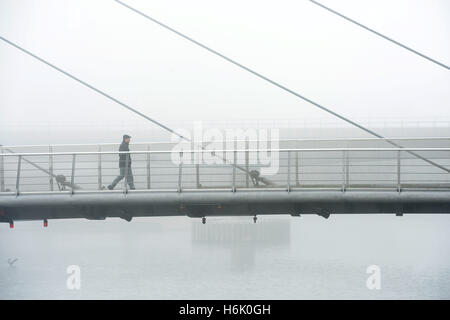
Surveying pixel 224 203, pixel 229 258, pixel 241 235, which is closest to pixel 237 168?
pixel 224 203

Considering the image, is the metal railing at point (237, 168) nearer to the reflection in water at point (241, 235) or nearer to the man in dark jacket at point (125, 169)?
the man in dark jacket at point (125, 169)

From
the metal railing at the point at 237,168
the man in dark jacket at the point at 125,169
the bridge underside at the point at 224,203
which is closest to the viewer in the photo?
the bridge underside at the point at 224,203

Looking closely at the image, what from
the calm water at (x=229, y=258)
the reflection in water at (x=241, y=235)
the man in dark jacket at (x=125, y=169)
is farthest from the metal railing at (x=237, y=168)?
the reflection in water at (x=241, y=235)

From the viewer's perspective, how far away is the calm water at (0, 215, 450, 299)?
5028 cm

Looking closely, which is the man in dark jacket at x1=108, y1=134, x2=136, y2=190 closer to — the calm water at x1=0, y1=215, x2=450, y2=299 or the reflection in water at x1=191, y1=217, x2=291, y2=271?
the calm water at x1=0, y1=215, x2=450, y2=299

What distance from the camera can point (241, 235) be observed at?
95500 millimetres

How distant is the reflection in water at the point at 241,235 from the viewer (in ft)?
280

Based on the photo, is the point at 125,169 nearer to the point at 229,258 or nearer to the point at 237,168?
the point at 237,168

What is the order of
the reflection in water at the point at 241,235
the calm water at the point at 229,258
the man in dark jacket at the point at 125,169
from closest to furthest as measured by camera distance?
the man in dark jacket at the point at 125,169
the calm water at the point at 229,258
the reflection in water at the point at 241,235

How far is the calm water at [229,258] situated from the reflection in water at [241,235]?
0.55 ft

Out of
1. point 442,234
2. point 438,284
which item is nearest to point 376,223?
point 442,234

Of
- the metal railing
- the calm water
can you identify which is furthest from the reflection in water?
the metal railing

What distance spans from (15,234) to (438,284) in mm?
59699
